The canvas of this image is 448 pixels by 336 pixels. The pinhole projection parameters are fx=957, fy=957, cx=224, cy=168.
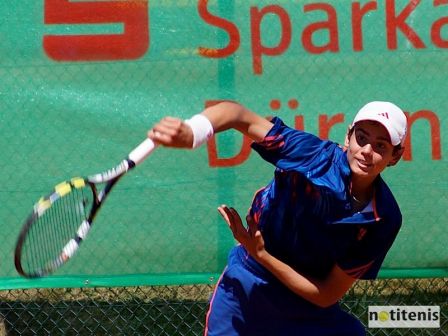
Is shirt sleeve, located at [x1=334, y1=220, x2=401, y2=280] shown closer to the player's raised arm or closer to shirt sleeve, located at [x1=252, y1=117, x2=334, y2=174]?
shirt sleeve, located at [x1=252, y1=117, x2=334, y2=174]

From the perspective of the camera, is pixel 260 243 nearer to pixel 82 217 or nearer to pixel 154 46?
pixel 82 217

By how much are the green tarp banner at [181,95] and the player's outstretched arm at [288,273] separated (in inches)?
64.6

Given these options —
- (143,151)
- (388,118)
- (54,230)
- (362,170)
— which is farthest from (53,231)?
(388,118)

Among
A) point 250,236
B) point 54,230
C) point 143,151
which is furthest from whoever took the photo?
point 54,230

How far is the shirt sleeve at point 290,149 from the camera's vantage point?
3.05m

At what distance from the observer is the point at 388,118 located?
10.00 ft

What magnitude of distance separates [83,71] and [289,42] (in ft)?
3.50

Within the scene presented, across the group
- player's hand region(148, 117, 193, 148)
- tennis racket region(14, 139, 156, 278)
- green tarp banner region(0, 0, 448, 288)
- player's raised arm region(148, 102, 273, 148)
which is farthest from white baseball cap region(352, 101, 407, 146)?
green tarp banner region(0, 0, 448, 288)

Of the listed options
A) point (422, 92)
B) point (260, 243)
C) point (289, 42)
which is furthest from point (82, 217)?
point (422, 92)

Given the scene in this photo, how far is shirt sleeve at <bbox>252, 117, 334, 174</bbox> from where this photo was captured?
3.05m

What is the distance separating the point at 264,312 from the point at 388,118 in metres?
0.89

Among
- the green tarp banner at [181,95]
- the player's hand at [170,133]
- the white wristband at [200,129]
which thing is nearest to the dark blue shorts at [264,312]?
the white wristband at [200,129]

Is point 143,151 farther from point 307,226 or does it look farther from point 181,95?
point 181,95

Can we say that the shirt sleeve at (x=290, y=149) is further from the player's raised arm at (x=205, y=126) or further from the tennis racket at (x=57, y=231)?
the tennis racket at (x=57, y=231)
